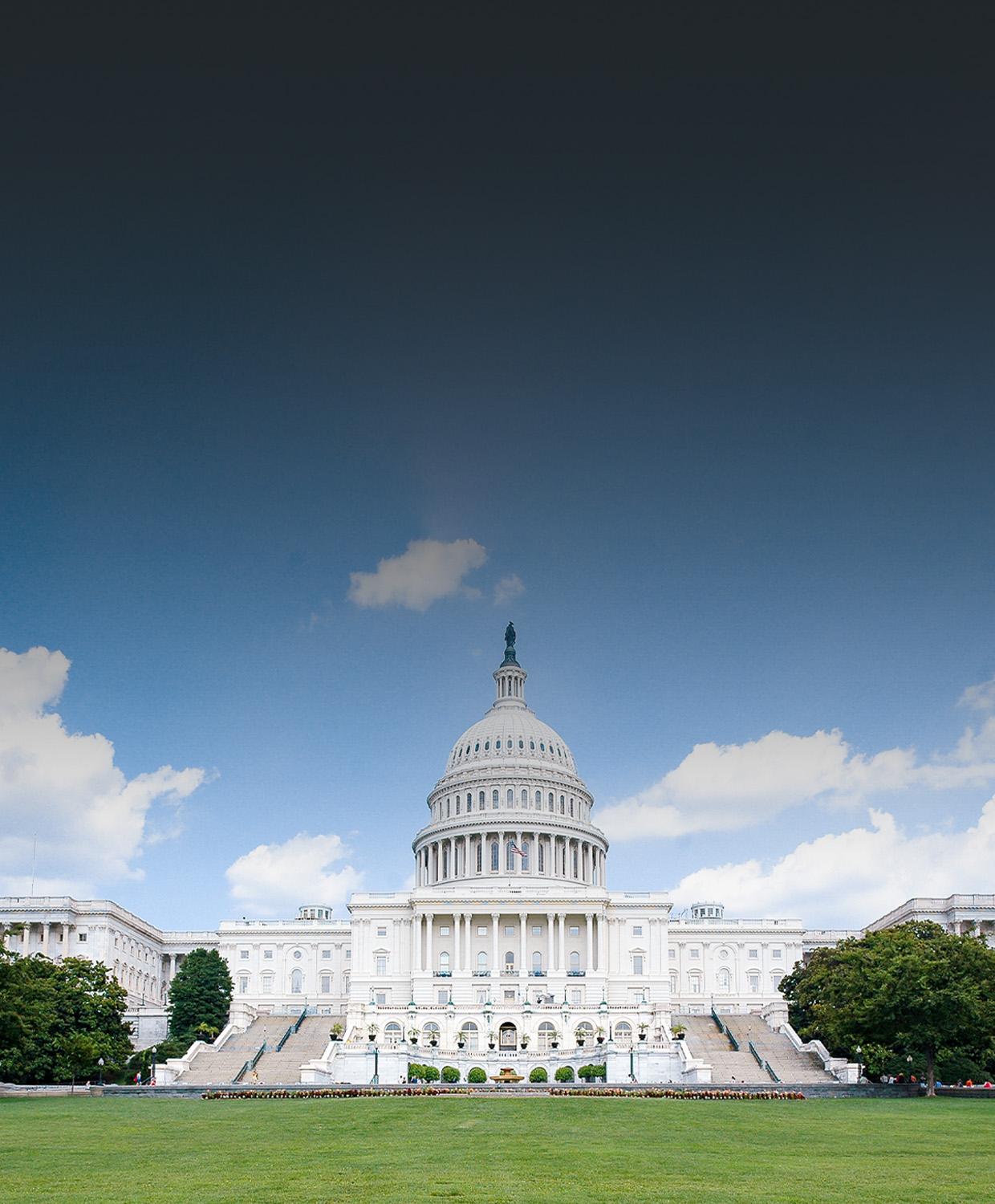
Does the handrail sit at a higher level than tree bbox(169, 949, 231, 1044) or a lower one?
lower

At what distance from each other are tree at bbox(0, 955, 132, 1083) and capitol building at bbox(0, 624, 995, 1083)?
20.4 feet

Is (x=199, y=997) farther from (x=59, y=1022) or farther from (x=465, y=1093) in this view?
(x=465, y=1093)

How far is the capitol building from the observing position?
4141 inches

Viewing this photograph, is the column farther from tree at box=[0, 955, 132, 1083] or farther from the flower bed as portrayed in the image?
→ the flower bed

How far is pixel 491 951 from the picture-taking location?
136875 mm

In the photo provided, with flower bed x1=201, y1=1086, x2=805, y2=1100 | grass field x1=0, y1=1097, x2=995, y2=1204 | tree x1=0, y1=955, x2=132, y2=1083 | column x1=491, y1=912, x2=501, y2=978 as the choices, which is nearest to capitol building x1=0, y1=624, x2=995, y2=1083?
column x1=491, y1=912, x2=501, y2=978

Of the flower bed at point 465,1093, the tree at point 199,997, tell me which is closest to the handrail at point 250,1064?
the tree at point 199,997

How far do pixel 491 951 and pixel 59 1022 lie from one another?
197 feet

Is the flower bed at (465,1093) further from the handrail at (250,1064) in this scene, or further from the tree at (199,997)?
the tree at (199,997)

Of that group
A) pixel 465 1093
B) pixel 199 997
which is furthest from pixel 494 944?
pixel 465 1093

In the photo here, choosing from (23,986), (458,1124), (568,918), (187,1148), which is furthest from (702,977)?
(187,1148)

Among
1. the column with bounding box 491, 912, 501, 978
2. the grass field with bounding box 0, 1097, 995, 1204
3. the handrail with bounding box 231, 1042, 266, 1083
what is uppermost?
the column with bounding box 491, 912, 501, 978

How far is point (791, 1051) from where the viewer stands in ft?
332

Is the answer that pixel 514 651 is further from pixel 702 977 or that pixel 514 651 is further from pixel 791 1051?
pixel 791 1051
